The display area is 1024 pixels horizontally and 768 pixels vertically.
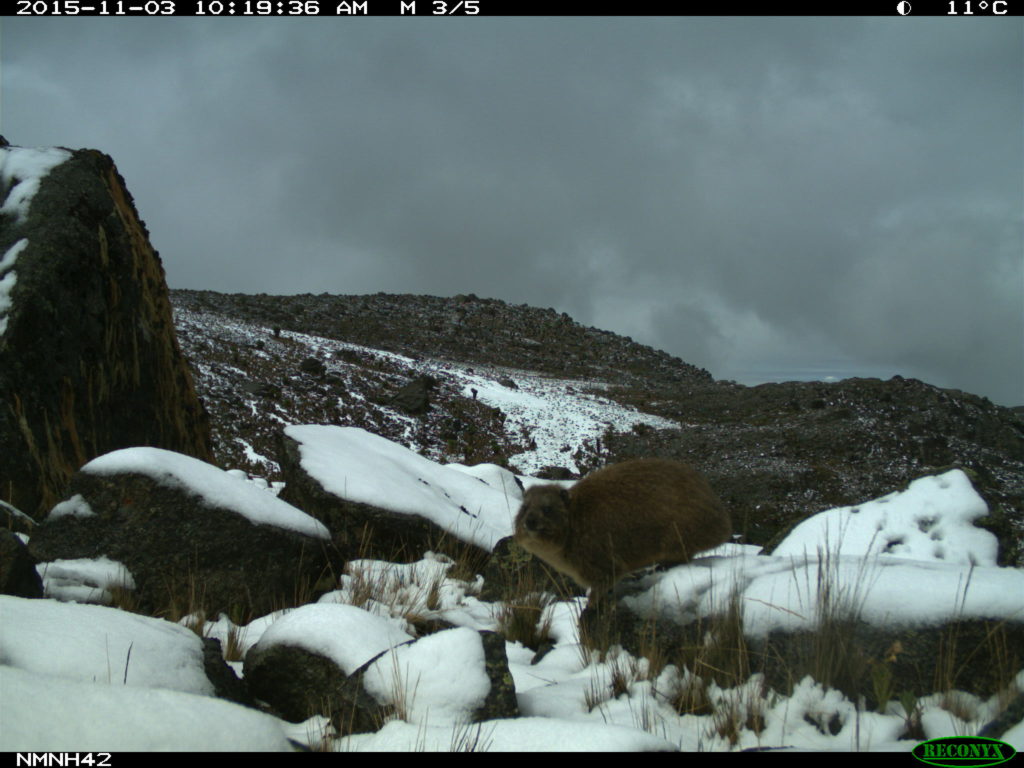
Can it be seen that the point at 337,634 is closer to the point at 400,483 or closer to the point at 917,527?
the point at 400,483

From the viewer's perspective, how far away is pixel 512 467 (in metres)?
20.4

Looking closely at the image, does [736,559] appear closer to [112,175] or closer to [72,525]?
[72,525]

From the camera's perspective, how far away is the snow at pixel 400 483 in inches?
270

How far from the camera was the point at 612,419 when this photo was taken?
29.4m

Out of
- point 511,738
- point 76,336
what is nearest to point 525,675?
point 511,738

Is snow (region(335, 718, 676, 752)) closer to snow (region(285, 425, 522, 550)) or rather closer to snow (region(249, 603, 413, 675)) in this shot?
snow (region(249, 603, 413, 675))

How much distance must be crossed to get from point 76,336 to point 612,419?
79.2ft

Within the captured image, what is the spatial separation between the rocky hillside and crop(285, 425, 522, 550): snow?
317 cm

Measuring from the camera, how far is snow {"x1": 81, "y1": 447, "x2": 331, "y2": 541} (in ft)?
17.3

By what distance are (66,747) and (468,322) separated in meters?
57.8

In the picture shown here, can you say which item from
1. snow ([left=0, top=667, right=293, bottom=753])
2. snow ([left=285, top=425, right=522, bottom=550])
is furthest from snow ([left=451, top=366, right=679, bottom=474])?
snow ([left=0, top=667, right=293, bottom=753])

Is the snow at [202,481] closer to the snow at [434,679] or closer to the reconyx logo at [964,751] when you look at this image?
the snow at [434,679]

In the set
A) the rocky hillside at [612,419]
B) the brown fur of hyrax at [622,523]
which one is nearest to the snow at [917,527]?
the rocky hillside at [612,419]

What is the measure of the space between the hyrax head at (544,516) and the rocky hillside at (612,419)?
3.86ft
